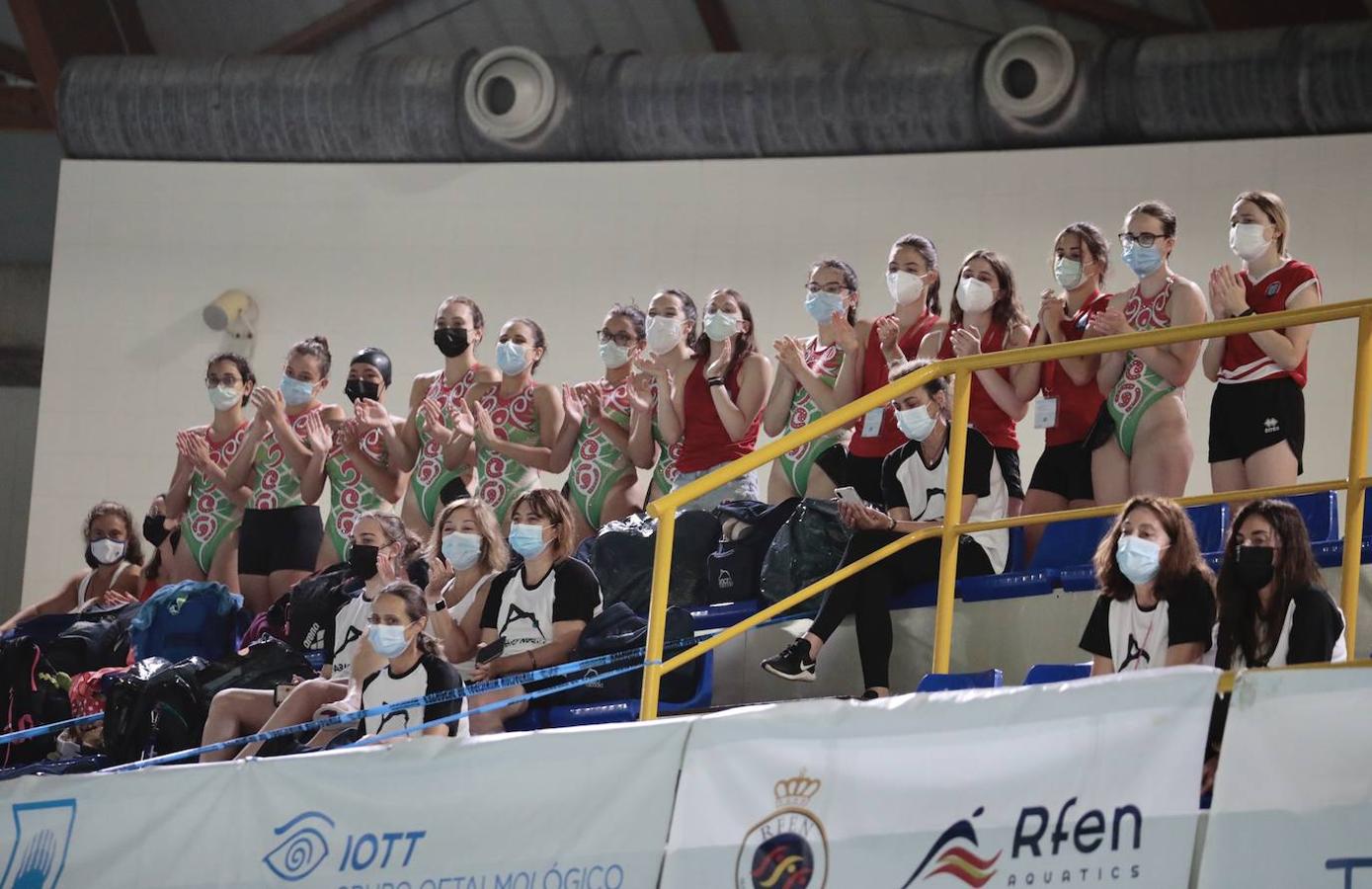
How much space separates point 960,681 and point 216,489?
3.90 m

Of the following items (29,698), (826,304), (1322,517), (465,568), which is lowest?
(29,698)

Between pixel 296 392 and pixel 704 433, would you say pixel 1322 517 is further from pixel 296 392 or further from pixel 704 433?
pixel 296 392

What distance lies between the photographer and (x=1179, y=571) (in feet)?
14.5

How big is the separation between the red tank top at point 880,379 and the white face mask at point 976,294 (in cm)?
20

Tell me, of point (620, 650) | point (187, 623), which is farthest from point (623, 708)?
point (187, 623)

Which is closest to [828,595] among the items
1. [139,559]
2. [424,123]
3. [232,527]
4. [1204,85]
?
[232,527]

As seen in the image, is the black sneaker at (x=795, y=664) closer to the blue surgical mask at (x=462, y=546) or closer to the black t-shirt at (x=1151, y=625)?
the black t-shirt at (x=1151, y=625)

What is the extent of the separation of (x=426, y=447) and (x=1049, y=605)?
286cm

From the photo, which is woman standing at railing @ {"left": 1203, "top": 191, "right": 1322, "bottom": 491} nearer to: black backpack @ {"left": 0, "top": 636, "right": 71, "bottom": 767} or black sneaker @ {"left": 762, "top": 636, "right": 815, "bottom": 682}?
black sneaker @ {"left": 762, "top": 636, "right": 815, "bottom": 682}

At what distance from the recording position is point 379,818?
4.55 m

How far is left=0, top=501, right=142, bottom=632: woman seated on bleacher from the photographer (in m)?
7.84

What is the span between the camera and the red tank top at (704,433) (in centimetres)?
649

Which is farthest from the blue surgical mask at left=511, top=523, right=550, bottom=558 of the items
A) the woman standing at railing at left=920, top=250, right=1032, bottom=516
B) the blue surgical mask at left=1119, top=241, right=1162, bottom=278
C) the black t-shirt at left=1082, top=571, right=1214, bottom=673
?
the blue surgical mask at left=1119, top=241, right=1162, bottom=278

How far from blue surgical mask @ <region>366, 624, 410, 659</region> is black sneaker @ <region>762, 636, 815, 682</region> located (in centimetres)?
103
